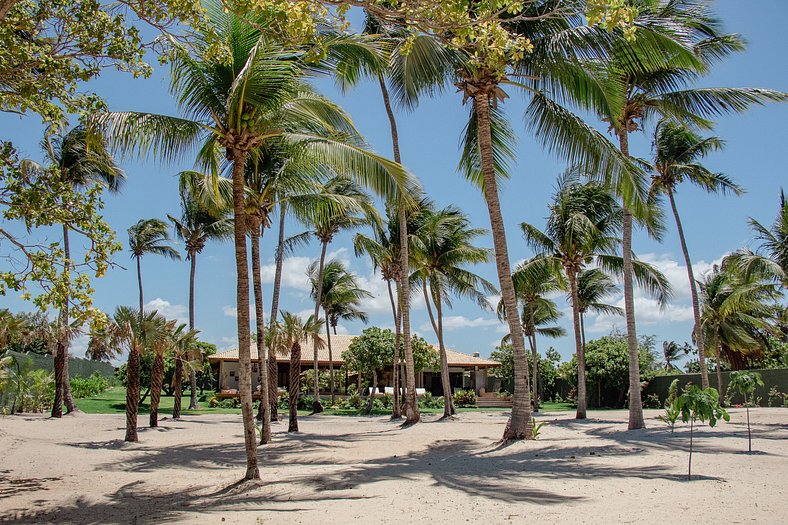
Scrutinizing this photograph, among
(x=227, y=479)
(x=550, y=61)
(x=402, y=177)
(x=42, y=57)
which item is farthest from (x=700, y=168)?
(x=42, y=57)

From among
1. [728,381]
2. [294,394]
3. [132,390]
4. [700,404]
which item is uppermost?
[700,404]

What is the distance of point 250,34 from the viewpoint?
9039 mm

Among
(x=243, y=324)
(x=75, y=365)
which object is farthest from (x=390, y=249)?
(x=75, y=365)

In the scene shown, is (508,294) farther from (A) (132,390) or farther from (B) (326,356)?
(B) (326,356)

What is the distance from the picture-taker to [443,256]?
2450 centimetres

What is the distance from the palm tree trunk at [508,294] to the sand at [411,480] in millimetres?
543

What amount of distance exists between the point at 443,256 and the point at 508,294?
12.2 m

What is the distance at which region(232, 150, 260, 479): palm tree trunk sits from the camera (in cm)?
866

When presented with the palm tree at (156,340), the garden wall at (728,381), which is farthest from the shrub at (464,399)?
the palm tree at (156,340)

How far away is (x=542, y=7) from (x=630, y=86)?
13.6ft

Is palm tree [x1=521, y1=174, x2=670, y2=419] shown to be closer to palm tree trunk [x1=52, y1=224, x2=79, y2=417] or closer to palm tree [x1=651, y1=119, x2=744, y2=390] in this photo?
palm tree [x1=651, y1=119, x2=744, y2=390]

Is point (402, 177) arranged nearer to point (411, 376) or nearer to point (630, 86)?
point (630, 86)

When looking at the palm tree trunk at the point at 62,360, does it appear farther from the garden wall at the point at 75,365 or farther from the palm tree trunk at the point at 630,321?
the palm tree trunk at the point at 630,321

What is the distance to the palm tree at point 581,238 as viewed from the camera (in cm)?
2141
